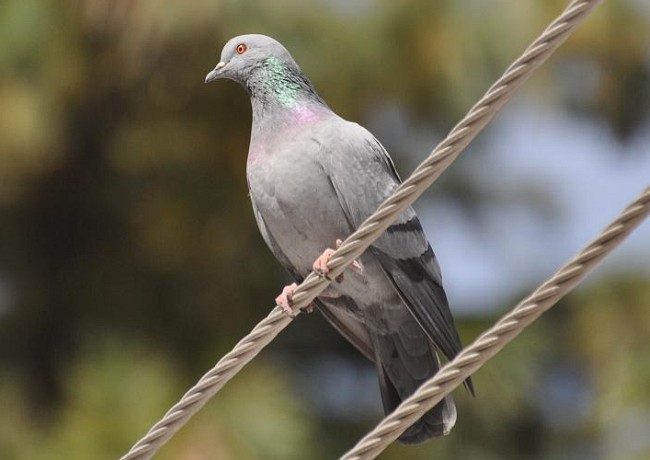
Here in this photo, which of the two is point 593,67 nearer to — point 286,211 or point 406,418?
point 286,211

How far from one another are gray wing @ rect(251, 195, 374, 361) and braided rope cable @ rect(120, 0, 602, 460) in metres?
1.20

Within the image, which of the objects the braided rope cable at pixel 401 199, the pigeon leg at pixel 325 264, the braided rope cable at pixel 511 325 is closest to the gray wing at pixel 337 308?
the pigeon leg at pixel 325 264

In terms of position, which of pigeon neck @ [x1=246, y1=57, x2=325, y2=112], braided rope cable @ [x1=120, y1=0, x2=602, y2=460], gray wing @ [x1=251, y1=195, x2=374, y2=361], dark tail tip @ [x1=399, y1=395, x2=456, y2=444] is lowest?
dark tail tip @ [x1=399, y1=395, x2=456, y2=444]

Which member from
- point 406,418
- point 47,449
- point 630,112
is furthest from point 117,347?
point 406,418

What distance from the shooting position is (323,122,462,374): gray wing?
526 centimetres

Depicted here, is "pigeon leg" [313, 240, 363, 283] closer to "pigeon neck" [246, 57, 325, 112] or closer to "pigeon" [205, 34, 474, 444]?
"pigeon" [205, 34, 474, 444]

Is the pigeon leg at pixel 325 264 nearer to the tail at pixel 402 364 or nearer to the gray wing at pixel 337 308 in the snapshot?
the gray wing at pixel 337 308

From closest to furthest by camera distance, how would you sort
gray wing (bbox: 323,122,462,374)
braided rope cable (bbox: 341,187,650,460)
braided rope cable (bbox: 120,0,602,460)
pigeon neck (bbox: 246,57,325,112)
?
braided rope cable (bbox: 341,187,650,460) < braided rope cable (bbox: 120,0,602,460) < gray wing (bbox: 323,122,462,374) < pigeon neck (bbox: 246,57,325,112)

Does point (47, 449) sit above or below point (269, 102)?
below

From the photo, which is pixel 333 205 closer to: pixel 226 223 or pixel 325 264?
pixel 325 264

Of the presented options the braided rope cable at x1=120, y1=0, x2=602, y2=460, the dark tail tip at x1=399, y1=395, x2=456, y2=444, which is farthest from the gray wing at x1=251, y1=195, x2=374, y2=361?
the braided rope cable at x1=120, y1=0, x2=602, y2=460

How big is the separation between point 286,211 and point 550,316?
642 centimetres

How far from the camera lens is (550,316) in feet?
37.5

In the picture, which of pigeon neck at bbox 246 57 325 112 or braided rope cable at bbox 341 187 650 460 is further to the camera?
pigeon neck at bbox 246 57 325 112
